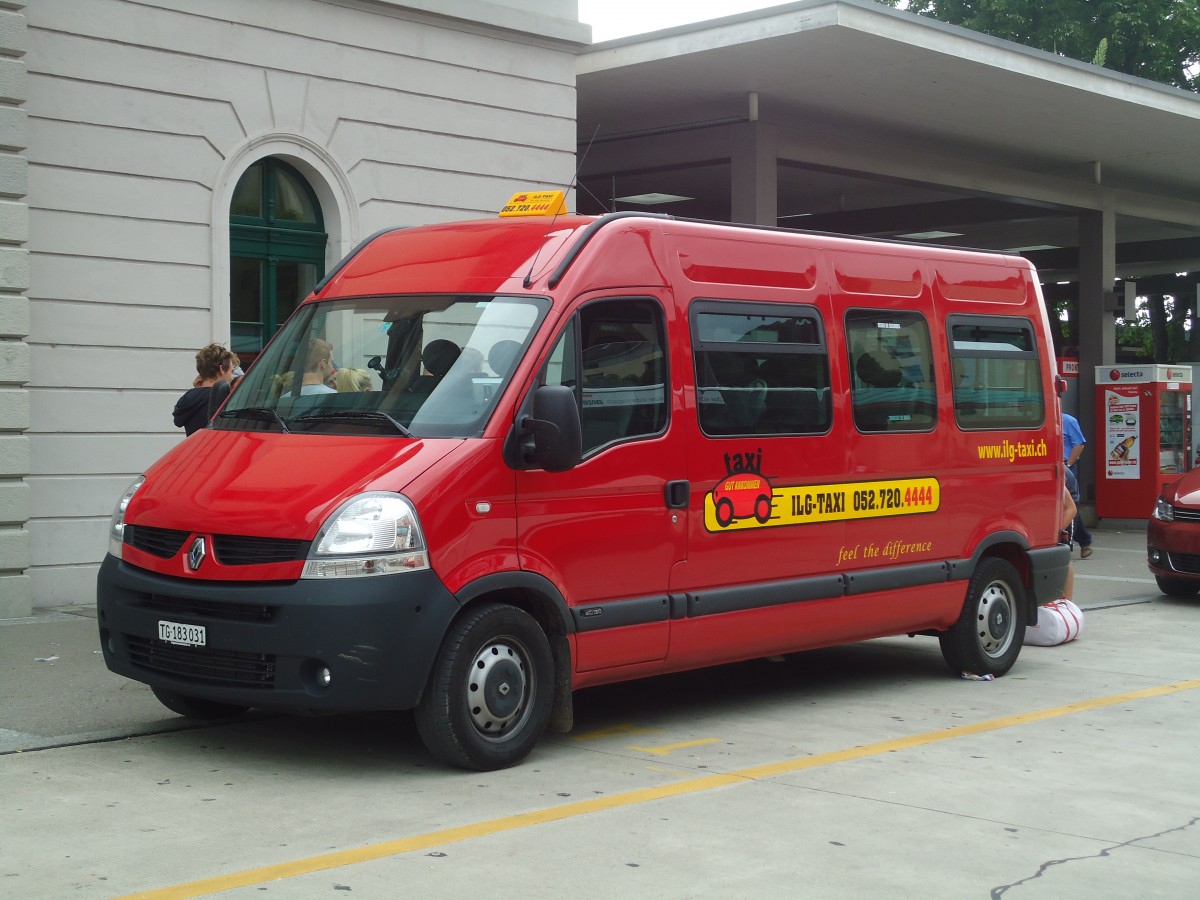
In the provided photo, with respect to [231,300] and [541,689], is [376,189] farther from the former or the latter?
[541,689]

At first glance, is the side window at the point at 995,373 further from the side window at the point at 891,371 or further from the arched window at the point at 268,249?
the arched window at the point at 268,249

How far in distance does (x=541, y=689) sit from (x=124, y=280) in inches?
266

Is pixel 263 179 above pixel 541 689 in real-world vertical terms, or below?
above

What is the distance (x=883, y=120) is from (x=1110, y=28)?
2071 cm

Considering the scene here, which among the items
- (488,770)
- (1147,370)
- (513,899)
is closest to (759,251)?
(488,770)

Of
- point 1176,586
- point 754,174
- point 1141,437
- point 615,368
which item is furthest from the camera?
point 1141,437

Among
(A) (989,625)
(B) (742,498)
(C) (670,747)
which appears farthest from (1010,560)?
(C) (670,747)

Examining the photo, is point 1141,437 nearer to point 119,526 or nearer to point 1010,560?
point 1010,560

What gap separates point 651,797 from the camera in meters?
6.36

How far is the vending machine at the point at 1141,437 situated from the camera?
74.8 feet

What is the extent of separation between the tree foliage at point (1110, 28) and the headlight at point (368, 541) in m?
A: 33.9

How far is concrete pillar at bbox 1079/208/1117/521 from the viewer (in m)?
24.9

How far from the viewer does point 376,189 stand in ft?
46.0

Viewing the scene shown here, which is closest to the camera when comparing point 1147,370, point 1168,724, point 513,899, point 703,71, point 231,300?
point 513,899
